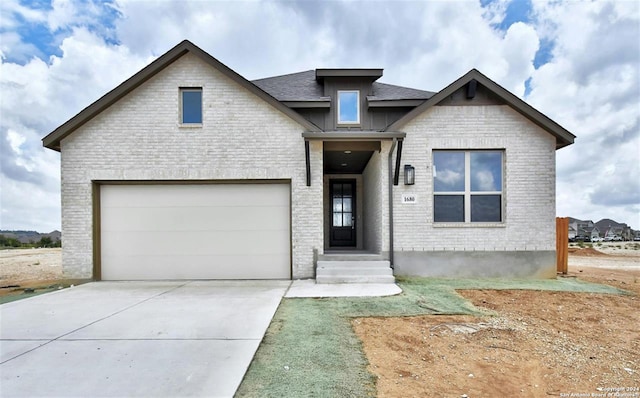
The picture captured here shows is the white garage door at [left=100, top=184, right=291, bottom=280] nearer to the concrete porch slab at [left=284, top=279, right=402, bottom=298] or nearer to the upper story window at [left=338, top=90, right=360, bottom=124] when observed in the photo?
the concrete porch slab at [left=284, top=279, right=402, bottom=298]

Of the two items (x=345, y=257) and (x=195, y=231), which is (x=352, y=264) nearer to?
(x=345, y=257)

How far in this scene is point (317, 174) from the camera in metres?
8.09

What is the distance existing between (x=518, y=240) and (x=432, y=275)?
93.9 inches

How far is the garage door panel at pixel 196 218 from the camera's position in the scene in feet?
27.1

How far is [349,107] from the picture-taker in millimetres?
9828

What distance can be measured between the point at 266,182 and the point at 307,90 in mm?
3831

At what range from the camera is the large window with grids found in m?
8.34

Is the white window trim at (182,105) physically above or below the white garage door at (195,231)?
above

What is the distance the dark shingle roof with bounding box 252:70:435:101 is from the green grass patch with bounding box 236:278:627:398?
574cm

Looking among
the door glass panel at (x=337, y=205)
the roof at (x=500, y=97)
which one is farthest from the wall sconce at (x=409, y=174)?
the door glass panel at (x=337, y=205)

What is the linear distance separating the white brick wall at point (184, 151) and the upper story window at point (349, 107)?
207 centimetres

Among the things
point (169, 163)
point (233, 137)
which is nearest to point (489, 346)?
point (233, 137)

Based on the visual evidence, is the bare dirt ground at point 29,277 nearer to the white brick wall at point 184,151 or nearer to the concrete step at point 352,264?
the white brick wall at point 184,151

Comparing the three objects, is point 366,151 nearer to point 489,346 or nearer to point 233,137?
point 233,137
